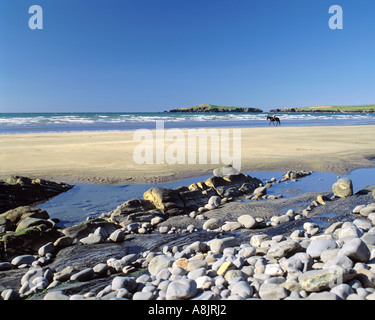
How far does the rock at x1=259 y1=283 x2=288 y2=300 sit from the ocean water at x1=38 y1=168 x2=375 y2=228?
13.3ft

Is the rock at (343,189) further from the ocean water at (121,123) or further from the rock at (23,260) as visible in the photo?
the ocean water at (121,123)

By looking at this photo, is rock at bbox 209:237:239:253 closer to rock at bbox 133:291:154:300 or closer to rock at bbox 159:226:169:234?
rock at bbox 159:226:169:234

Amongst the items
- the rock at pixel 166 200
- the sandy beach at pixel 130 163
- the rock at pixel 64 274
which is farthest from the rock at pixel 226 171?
the rock at pixel 64 274

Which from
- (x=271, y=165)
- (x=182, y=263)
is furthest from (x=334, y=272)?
(x=271, y=165)

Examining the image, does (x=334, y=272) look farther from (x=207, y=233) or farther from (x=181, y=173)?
(x=181, y=173)

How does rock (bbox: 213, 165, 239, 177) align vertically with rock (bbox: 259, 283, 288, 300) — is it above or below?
above

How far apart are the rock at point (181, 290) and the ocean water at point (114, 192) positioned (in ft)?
11.1

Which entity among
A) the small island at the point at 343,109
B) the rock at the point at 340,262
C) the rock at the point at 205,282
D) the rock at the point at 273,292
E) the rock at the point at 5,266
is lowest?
the rock at the point at 5,266

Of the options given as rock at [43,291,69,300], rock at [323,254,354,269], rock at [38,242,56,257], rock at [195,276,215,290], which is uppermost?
rock at [323,254,354,269]

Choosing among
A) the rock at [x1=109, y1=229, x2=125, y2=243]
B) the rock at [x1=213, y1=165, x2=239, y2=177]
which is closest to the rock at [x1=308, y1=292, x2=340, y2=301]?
the rock at [x1=109, y1=229, x2=125, y2=243]

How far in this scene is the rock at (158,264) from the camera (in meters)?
3.74

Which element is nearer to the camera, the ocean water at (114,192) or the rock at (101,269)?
the rock at (101,269)

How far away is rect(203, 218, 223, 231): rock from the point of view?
17.8ft
